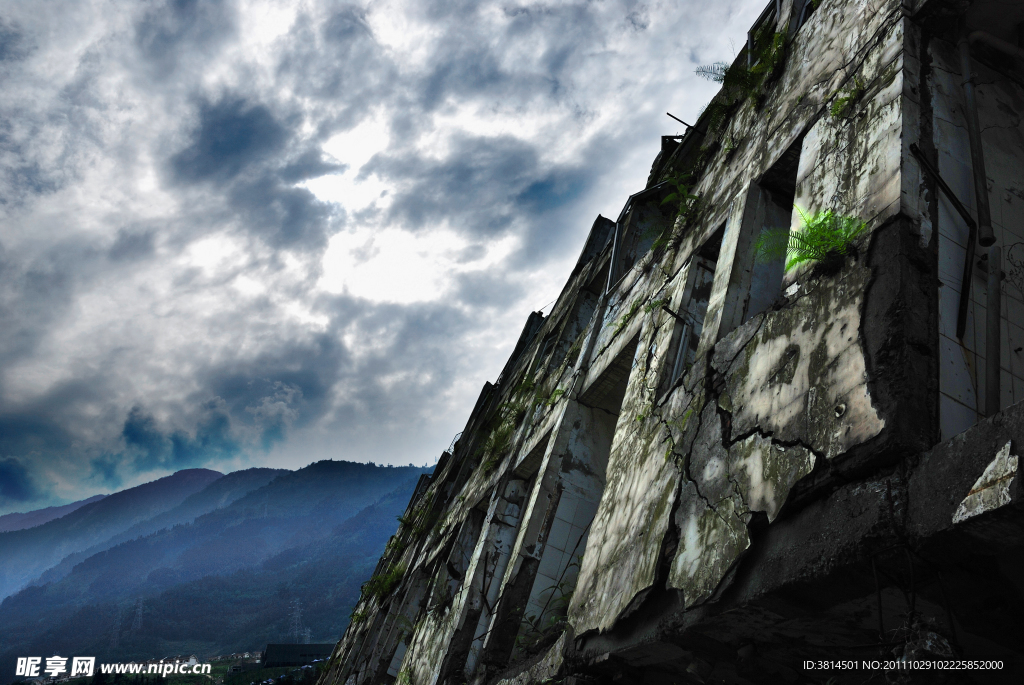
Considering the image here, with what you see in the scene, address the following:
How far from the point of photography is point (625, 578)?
338cm

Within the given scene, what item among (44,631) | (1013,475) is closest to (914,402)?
(1013,475)

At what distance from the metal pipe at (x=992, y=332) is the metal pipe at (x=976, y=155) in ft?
0.33

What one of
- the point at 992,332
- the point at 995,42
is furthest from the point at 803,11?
the point at 992,332

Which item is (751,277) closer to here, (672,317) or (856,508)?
(672,317)

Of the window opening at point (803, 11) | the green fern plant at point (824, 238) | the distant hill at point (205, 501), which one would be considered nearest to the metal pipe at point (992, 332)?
the green fern plant at point (824, 238)

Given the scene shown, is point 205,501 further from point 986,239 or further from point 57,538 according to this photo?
point 986,239

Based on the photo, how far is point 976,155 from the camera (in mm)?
2715

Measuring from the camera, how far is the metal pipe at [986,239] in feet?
7.21

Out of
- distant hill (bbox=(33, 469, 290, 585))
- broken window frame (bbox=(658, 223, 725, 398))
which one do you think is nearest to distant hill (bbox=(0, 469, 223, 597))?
distant hill (bbox=(33, 469, 290, 585))

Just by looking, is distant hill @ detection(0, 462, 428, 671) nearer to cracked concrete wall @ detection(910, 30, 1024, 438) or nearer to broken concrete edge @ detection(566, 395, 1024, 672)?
broken concrete edge @ detection(566, 395, 1024, 672)

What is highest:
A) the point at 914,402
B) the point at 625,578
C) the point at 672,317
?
the point at 672,317

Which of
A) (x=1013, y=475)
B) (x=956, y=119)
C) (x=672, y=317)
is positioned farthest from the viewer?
(x=672, y=317)

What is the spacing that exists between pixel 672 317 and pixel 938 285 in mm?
2512

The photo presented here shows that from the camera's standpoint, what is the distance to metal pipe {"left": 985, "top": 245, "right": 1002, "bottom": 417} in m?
2.17
